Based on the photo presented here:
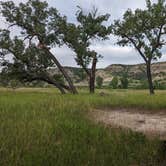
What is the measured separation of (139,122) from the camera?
14.1 m

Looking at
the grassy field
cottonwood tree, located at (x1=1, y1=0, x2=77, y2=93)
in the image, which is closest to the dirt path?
the grassy field

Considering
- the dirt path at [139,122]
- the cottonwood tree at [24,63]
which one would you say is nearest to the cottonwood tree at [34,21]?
the cottonwood tree at [24,63]

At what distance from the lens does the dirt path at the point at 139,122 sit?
12.3m

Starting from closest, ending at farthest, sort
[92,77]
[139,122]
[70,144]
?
1. [70,144]
2. [139,122]
3. [92,77]

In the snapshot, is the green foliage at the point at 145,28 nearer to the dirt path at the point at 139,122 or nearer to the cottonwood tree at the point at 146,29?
the cottonwood tree at the point at 146,29

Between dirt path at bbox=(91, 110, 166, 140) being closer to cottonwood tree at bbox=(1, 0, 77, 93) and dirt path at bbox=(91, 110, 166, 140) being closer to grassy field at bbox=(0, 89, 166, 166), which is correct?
grassy field at bbox=(0, 89, 166, 166)

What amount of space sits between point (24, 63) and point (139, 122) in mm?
31593

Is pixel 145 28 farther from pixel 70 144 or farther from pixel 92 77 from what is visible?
pixel 70 144

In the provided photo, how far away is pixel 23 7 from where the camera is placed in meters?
43.0

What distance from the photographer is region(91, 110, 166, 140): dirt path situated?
12289mm

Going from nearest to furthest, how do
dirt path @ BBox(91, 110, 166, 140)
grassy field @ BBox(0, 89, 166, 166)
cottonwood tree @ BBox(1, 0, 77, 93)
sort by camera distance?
grassy field @ BBox(0, 89, 166, 166)
dirt path @ BBox(91, 110, 166, 140)
cottonwood tree @ BBox(1, 0, 77, 93)

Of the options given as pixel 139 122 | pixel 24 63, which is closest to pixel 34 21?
pixel 24 63

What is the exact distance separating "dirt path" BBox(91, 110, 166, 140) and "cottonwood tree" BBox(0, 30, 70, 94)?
27.6 metres

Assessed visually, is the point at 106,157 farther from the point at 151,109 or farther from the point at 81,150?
the point at 151,109
